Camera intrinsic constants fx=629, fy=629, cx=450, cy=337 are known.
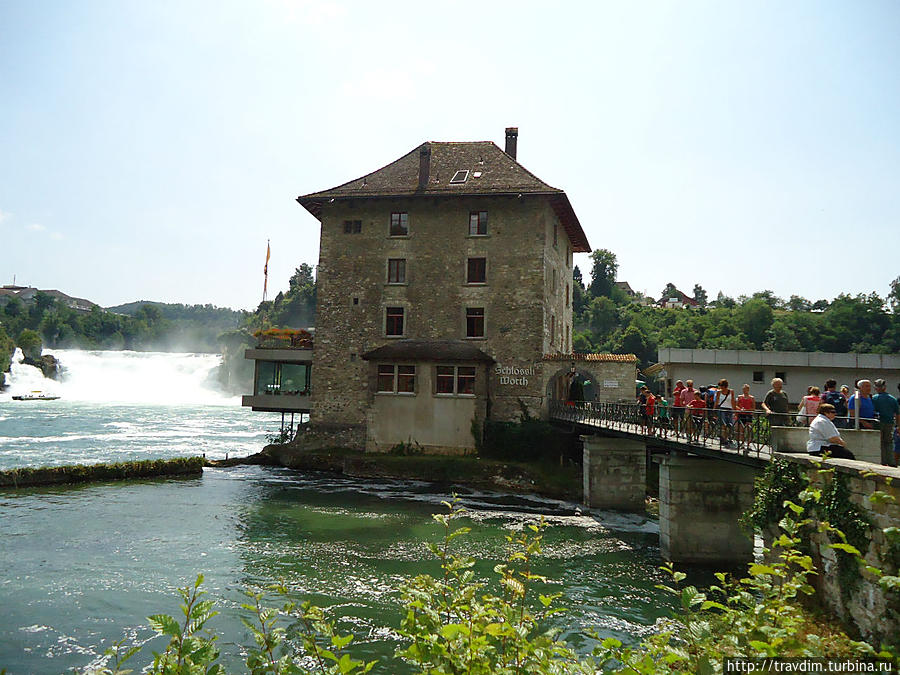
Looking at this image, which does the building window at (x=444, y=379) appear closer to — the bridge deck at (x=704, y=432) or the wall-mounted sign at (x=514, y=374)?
the wall-mounted sign at (x=514, y=374)

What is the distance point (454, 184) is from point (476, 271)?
4.48 m

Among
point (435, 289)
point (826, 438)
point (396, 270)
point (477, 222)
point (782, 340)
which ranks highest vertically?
point (477, 222)

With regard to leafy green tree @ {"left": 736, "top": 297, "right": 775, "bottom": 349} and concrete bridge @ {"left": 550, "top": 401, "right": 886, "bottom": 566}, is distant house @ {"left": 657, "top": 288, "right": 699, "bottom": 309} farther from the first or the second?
concrete bridge @ {"left": 550, "top": 401, "right": 886, "bottom": 566}

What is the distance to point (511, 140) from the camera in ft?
115

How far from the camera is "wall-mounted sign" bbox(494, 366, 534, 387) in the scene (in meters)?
29.2

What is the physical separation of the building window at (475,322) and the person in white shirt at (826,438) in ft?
68.1

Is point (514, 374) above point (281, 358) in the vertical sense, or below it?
below

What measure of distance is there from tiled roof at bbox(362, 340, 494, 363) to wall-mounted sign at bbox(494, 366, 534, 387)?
739mm

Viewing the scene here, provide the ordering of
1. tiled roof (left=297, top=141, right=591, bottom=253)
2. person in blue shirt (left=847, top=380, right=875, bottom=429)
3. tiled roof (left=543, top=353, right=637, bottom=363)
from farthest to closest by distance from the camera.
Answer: tiled roof (left=297, top=141, right=591, bottom=253), tiled roof (left=543, top=353, right=637, bottom=363), person in blue shirt (left=847, top=380, right=875, bottom=429)

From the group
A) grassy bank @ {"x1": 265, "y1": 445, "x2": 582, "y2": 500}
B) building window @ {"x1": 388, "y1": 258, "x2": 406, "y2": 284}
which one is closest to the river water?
grassy bank @ {"x1": 265, "y1": 445, "x2": 582, "y2": 500}

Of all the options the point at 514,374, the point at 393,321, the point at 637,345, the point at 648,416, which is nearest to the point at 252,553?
the point at 648,416

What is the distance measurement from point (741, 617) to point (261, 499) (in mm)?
21272

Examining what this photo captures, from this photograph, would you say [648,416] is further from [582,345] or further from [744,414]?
[582,345]

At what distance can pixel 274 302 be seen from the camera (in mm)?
144625
